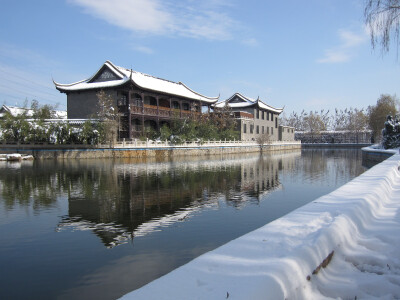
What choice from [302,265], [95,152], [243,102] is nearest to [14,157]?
[95,152]

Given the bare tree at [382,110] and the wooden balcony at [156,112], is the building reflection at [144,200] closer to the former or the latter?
the wooden balcony at [156,112]

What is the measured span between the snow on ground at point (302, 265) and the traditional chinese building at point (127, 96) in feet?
89.0

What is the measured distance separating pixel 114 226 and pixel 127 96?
27.1 meters

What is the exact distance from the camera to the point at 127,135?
31.7 meters

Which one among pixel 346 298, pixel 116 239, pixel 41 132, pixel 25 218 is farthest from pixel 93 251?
pixel 41 132

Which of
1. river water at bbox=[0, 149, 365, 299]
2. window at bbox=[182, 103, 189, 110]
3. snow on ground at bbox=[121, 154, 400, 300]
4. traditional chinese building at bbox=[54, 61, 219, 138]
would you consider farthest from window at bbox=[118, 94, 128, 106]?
snow on ground at bbox=[121, 154, 400, 300]

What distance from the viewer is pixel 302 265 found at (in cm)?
308

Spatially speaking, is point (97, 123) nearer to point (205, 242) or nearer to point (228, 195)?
point (228, 195)

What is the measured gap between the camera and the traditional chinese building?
31.2 meters

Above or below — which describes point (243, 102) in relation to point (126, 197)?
above

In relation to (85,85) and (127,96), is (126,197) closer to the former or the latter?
(127,96)

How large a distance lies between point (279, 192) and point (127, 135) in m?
22.9

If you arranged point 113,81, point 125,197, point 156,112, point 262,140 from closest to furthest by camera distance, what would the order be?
1. point 125,197
2. point 113,81
3. point 156,112
4. point 262,140

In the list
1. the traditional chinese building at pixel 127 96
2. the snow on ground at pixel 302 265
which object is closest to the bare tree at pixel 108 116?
the traditional chinese building at pixel 127 96
